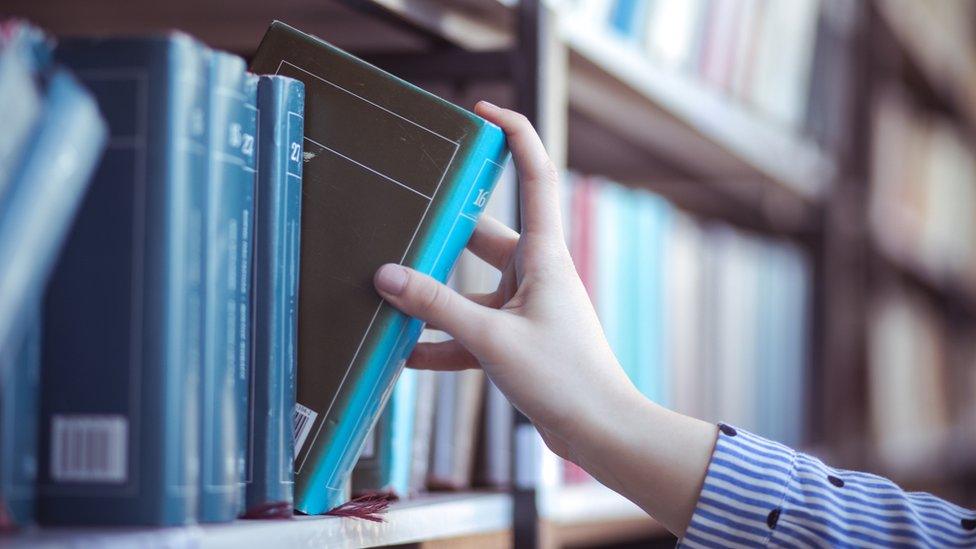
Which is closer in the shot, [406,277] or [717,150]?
[406,277]

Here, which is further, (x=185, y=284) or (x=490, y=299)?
(x=490, y=299)

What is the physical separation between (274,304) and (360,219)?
3.6 inches

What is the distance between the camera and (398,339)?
2.38 feet

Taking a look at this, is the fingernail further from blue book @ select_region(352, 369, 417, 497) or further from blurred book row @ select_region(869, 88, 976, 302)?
blurred book row @ select_region(869, 88, 976, 302)

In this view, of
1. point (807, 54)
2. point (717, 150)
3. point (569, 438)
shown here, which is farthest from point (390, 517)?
point (807, 54)

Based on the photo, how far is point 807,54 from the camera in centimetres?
204

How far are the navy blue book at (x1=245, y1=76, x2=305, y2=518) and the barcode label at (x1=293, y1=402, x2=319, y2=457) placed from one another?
0.02 m

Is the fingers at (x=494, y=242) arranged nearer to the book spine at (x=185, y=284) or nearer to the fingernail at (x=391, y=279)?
the fingernail at (x=391, y=279)

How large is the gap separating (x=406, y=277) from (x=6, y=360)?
251mm

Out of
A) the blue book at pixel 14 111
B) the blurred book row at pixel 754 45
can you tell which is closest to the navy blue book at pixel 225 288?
the blue book at pixel 14 111

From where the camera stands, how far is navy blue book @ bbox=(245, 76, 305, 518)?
648 mm

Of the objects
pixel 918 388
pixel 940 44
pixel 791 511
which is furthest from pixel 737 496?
pixel 940 44

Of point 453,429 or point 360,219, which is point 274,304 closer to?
point 360,219

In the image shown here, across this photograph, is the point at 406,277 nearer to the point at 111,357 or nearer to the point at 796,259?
the point at 111,357
